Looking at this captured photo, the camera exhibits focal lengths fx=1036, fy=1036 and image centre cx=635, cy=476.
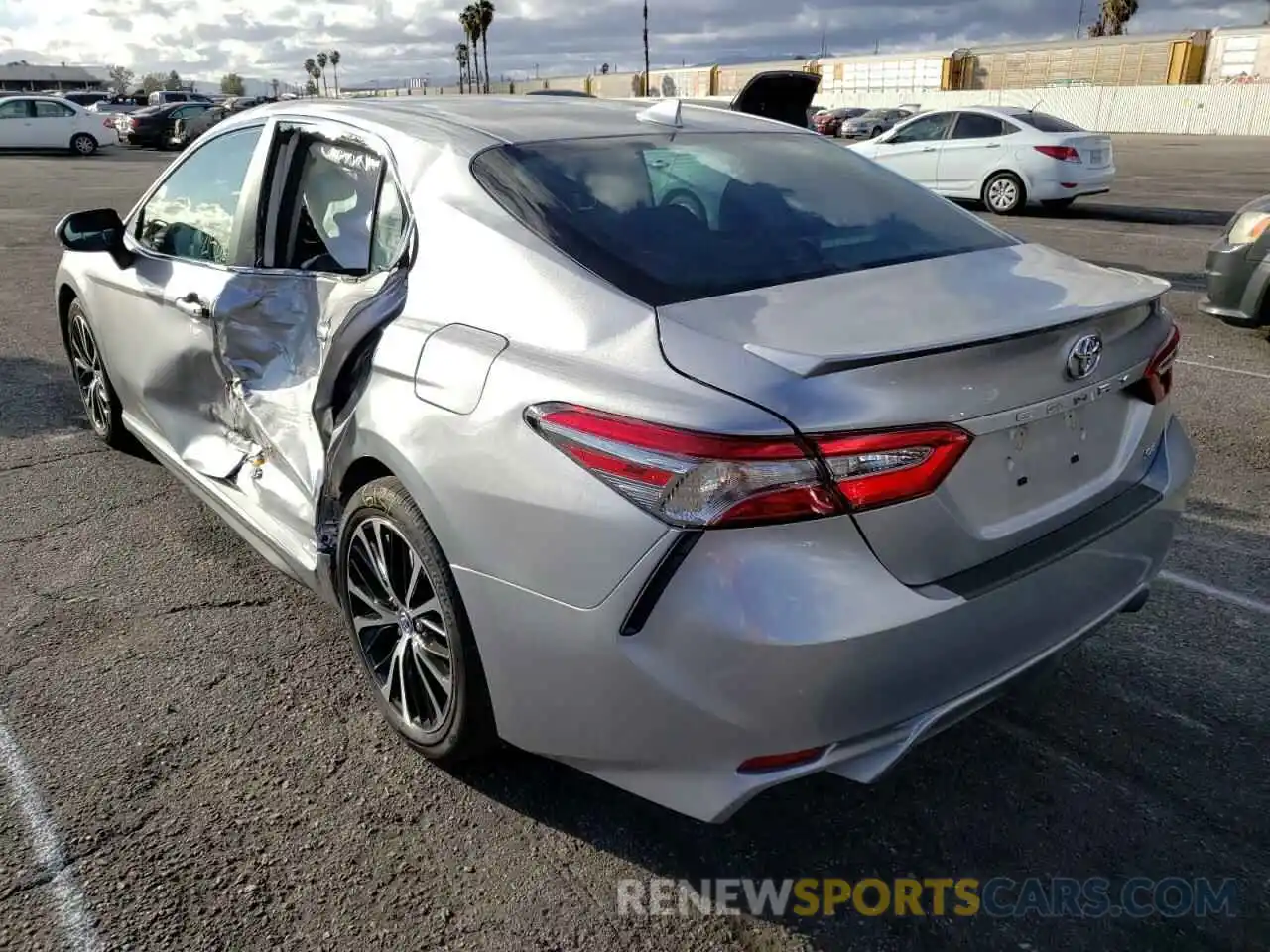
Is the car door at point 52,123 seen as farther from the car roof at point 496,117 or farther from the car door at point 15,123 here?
the car roof at point 496,117

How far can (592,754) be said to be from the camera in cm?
218

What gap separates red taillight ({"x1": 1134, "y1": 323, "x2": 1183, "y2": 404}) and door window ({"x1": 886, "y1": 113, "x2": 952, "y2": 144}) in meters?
14.2

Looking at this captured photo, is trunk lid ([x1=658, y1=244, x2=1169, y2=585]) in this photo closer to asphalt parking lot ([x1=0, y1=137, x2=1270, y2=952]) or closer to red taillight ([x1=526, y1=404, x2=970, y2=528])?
red taillight ([x1=526, y1=404, x2=970, y2=528])

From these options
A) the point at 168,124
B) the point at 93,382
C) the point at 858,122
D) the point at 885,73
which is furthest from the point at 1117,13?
the point at 93,382

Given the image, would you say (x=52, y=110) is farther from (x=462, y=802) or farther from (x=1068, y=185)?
(x=462, y=802)

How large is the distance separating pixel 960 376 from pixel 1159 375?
2.85 ft

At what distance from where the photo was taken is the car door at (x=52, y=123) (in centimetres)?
2992

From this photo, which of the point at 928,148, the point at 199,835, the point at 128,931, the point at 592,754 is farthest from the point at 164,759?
the point at 928,148

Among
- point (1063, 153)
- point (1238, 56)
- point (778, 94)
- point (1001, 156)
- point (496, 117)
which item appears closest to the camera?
point (496, 117)

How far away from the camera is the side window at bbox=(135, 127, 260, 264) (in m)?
3.62

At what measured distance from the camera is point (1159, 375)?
2592 mm

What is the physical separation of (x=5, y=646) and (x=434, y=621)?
5.75ft

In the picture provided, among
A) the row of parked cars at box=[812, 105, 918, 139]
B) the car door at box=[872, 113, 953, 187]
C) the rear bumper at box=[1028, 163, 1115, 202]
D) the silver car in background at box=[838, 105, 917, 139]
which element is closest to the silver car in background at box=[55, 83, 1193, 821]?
the rear bumper at box=[1028, 163, 1115, 202]

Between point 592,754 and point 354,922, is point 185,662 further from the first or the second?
point 592,754
